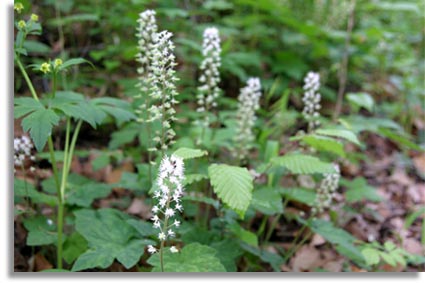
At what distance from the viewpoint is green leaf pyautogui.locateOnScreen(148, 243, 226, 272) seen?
4.71ft

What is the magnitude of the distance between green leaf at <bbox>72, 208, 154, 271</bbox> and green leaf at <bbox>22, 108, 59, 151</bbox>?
0.35m

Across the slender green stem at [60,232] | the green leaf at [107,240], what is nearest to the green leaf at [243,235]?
the green leaf at [107,240]

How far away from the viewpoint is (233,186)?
136cm

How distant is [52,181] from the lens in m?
1.98

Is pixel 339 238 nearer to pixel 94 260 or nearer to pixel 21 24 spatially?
pixel 94 260

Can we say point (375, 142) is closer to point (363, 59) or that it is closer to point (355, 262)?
point (363, 59)

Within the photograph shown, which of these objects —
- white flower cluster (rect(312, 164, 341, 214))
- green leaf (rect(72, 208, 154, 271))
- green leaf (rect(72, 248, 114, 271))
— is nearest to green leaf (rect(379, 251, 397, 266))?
white flower cluster (rect(312, 164, 341, 214))

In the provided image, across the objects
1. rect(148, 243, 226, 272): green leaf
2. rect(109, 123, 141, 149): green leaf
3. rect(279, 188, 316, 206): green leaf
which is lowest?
rect(148, 243, 226, 272): green leaf

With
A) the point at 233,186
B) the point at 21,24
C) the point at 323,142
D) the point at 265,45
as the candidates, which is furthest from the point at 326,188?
the point at 265,45

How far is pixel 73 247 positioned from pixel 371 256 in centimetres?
106

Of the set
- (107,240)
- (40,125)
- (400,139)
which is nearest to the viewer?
(40,125)

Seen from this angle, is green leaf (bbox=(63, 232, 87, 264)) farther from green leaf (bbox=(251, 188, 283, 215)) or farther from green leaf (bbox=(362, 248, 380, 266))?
green leaf (bbox=(362, 248, 380, 266))

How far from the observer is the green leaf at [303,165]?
5.13 ft

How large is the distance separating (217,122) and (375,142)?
5.14 feet
